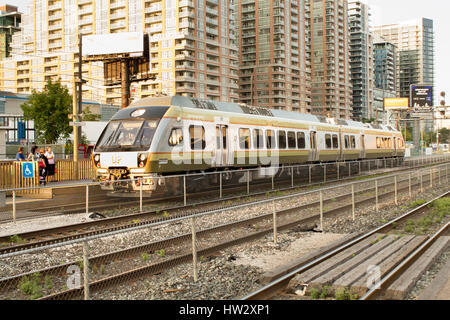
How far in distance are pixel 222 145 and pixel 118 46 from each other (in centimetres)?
3267

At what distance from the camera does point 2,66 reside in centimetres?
10706

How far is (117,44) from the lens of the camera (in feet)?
158

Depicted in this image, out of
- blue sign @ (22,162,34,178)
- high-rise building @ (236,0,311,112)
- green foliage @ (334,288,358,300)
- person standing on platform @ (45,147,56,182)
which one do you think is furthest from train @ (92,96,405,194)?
high-rise building @ (236,0,311,112)

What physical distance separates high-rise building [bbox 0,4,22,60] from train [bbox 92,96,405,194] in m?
114

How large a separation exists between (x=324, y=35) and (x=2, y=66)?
285 ft

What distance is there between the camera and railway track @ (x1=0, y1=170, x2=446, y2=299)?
6.94m

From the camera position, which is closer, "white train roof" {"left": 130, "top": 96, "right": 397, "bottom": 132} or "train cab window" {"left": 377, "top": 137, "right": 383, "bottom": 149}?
"white train roof" {"left": 130, "top": 96, "right": 397, "bottom": 132}

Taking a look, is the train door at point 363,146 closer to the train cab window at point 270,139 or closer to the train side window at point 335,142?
the train side window at point 335,142

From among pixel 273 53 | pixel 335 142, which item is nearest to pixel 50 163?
pixel 335 142

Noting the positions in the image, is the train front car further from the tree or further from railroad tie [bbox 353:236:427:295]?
the tree

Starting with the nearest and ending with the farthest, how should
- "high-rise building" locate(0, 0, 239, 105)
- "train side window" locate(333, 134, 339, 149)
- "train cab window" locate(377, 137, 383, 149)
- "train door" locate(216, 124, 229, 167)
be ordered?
"train door" locate(216, 124, 229, 167), "train side window" locate(333, 134, 339, 149), "train cab window" locate(377, 137, 383, 149), "high-rise building" locate(0, 0, 239, 105)
